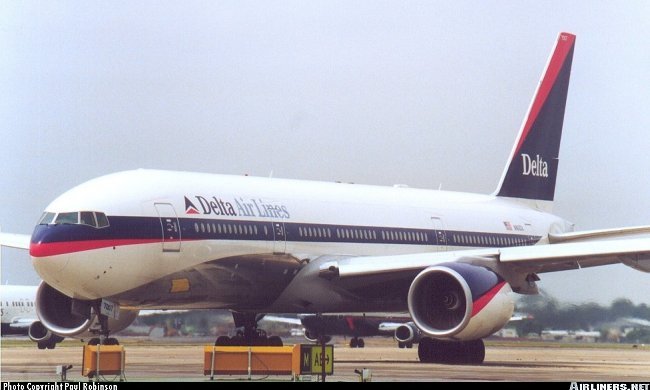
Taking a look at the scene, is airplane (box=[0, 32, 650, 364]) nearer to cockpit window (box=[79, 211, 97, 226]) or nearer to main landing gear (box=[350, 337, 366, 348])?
cockpit window (box=[79, 211, 97, 226])

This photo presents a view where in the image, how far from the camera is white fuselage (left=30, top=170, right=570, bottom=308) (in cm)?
2180

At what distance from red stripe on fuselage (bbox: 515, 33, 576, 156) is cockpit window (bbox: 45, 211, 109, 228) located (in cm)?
1529

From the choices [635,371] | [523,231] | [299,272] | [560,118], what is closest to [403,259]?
[299,272]

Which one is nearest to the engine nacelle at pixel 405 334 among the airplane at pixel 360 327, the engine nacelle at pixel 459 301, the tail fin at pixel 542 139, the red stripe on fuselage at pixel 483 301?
the airplane at pixel 360 327

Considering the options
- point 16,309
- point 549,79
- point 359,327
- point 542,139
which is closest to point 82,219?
point 542,139

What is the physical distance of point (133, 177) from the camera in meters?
23.3

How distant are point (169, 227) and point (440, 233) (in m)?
8.76

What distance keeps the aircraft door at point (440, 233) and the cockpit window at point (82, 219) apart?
9.95 m

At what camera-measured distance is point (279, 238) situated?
25.1 meters

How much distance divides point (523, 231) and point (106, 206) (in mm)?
13717

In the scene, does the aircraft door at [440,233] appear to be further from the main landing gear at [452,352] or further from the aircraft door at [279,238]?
the aircraft door at [279,238]

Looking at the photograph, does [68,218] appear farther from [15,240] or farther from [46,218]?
[15,240]

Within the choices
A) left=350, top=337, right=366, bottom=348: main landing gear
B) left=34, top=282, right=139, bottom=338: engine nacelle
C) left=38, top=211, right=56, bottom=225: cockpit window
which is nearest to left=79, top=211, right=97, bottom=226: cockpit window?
left=38, top=211, right=56, bottom=225: cockpit window

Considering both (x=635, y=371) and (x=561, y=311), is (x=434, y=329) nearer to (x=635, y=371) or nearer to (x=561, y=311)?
(x=635, y=371)
